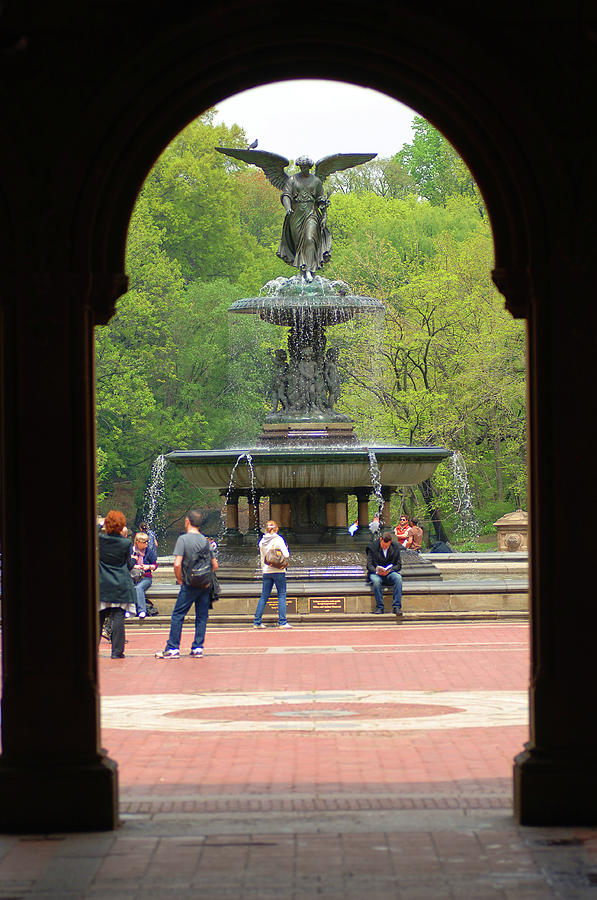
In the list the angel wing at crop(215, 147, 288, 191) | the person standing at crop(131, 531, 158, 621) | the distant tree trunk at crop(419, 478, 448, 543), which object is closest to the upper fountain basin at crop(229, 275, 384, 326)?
the angel wing at crop(215, 147, 288, 191)

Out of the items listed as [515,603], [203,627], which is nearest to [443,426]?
[515,603]

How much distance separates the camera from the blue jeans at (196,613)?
55.6 feet

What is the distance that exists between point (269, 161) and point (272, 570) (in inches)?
328

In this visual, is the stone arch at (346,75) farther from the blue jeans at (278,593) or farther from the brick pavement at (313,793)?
the blue jeans at (278,593)

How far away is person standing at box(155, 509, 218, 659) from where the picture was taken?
16812mm

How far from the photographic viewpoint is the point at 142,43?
8.12 meters

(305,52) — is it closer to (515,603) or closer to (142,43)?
(142,43)

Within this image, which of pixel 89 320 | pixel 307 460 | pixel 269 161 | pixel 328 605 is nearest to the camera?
pixel 89 320

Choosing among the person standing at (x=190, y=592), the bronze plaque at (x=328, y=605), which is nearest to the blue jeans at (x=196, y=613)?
the person standing at (x=190, y=592)

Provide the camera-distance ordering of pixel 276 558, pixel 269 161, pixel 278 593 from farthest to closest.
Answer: pixel 269 161 < pixel 278 593 < pixel 276 558

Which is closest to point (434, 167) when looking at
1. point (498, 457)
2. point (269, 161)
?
point (498, 457)

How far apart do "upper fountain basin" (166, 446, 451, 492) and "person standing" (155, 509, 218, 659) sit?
681cm

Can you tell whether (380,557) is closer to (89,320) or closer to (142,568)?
(142,568)

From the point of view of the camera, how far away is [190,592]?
17.1 meters
